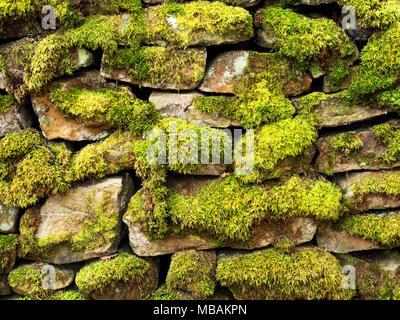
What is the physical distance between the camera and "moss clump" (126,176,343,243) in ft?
13.3

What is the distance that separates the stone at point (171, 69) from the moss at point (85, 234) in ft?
5.31

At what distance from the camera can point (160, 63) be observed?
14.2ft

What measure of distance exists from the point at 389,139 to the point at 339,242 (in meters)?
1.45

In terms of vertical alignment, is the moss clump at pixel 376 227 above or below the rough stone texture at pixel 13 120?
below

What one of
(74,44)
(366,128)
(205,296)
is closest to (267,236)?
(205,296)

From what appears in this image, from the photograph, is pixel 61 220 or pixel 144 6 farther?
pixel 144 6

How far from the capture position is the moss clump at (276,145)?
4.11m

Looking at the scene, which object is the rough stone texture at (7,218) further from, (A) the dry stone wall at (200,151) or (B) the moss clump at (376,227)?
(B) the moss clump at (376,227)

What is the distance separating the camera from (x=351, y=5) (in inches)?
167

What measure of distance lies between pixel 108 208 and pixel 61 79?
1.84 m

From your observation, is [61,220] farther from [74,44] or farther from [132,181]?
[74,44]

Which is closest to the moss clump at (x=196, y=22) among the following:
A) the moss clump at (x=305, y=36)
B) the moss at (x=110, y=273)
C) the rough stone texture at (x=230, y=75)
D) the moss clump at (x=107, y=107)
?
the rough stone texture at (x=230, y=75)

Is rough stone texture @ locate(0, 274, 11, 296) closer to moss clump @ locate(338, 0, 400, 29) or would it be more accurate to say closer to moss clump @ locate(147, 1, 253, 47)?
moss clump @ locate(147, 1, 253, 47)

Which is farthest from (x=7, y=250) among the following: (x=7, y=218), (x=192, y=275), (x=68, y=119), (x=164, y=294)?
(x=192, y=275)
